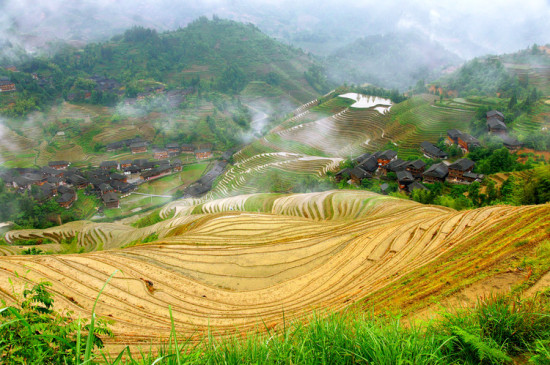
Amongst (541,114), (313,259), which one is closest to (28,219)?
(313,259)

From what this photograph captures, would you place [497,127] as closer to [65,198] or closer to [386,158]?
[386,158]

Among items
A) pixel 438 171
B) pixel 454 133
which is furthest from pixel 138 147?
pixel 454 133

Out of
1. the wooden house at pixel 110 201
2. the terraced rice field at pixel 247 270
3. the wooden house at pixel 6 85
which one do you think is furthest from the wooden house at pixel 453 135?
the wooden house at pixel 6 85

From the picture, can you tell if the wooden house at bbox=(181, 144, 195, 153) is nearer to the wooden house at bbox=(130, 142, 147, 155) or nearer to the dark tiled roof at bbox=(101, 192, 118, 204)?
the wooden house at bbox=(130, 142, 147, 155)

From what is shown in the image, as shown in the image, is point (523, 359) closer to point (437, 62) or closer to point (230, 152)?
point (230, 152)

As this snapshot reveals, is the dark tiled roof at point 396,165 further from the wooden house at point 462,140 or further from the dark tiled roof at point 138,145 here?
the dark tiled roof at point 138,145

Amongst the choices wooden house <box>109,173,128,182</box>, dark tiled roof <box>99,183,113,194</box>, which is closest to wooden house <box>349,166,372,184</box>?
dark tiled roof <box>99,183,113,194</box>
